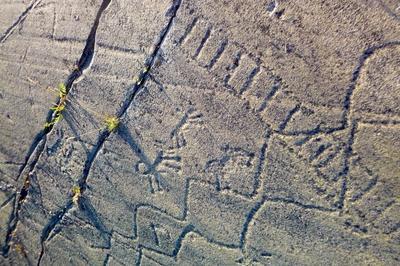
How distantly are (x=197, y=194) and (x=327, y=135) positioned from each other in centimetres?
68

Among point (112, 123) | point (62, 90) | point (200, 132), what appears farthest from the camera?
point (62, 90)

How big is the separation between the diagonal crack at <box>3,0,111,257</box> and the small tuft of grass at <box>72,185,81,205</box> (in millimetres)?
314

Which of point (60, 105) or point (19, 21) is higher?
point (19, 21)

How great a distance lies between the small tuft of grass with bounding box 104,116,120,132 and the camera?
2275 mm

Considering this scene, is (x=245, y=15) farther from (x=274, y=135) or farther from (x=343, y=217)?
(x=343, y=217)

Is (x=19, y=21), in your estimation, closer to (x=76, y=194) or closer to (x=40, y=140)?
(x=40, y=140)

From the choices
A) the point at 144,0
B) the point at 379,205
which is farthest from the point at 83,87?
the point at 379,205

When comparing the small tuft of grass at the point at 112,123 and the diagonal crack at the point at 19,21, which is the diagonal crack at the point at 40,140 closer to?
the small tuft of grass at the point at 112,123

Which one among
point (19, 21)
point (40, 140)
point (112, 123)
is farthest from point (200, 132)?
point (19, 21)

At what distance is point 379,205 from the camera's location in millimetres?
1829

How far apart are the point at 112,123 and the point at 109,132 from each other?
6 cm

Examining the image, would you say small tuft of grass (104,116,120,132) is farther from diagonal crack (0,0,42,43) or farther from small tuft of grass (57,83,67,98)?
diagonal crack (0,0,42,43)

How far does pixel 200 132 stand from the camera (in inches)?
82.4

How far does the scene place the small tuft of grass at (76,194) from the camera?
2432mm
